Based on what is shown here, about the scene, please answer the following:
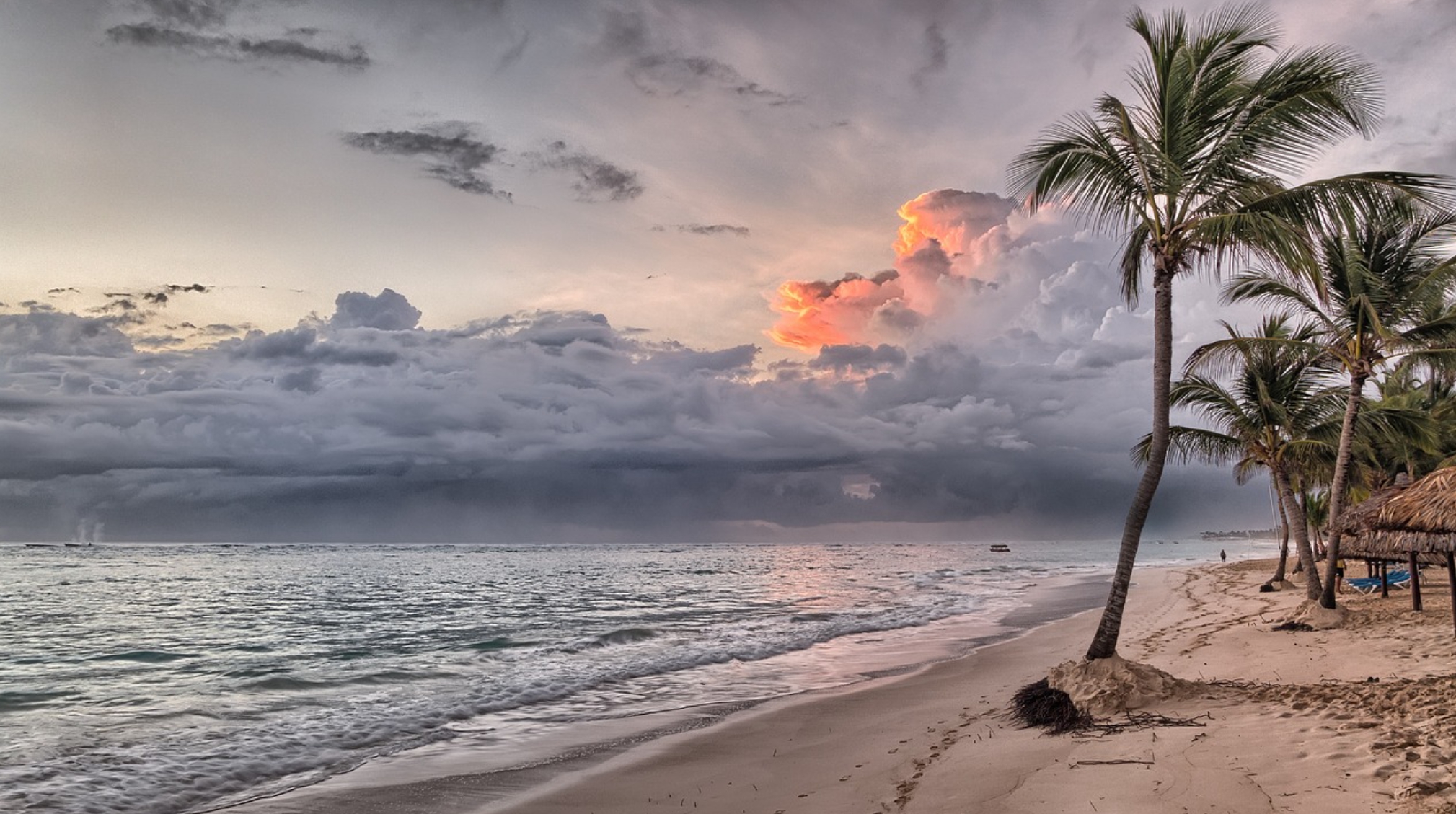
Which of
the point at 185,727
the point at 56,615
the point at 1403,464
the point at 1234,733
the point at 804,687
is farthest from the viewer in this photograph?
the point at 1403,464

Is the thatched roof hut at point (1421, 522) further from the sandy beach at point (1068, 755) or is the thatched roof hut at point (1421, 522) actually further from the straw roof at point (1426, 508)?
the sandy beach at point (1068, 755)

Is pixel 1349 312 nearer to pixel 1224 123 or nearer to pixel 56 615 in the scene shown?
pixel 1224 123

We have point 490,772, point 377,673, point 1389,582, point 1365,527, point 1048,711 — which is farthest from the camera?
point 1389,582

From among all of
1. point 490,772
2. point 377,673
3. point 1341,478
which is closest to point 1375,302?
point 1341,478

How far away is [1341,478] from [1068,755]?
40.9 feet

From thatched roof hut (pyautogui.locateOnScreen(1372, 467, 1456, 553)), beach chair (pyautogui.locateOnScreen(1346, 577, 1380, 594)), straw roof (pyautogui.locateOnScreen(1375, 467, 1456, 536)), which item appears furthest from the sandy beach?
beach chair (pyautogui.locateOnScreen(1346, 577, 1380, 594))

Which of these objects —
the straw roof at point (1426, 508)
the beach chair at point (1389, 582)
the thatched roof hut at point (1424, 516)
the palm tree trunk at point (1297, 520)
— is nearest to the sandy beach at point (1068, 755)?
the thatched roof hut at point (1424, 516)

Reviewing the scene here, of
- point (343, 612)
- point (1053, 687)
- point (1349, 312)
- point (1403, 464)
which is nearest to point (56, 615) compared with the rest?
point (343, 612)

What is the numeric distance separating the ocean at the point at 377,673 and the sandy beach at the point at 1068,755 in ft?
5.19

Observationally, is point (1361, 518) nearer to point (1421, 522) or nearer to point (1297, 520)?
point (1421, 522)

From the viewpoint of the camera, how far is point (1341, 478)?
621 inches

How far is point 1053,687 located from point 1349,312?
39.3ft

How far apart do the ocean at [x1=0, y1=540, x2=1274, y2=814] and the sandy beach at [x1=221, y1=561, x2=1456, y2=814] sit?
158 centimetres

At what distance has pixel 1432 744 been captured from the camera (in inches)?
233
